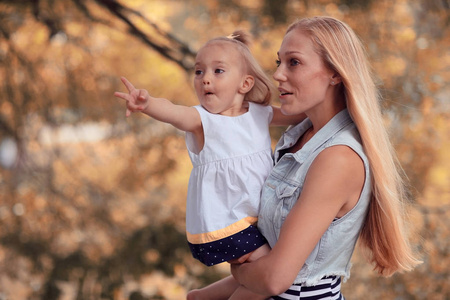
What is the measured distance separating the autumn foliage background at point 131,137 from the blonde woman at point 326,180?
258 cm

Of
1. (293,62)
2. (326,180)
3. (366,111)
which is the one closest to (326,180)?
(326,180)

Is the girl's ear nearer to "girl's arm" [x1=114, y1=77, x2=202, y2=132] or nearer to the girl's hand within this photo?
"girl's arm" [x1=114, y1=77, x2=202, y2=132]

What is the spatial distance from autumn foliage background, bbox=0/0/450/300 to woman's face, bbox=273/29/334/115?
2.58m

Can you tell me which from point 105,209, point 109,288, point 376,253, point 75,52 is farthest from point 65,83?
point 376,253

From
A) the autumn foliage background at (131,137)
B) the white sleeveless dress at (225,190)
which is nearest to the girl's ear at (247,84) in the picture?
the white sleeveless dress at (225,190)

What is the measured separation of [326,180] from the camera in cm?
134

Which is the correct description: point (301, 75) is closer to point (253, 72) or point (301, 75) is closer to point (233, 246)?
point (253, 72)

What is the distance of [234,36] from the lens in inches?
67.9

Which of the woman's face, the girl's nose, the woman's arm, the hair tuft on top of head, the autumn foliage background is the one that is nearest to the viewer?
the woman's arm

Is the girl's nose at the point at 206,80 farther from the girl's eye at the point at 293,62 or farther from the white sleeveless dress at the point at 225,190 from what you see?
the girl's eye at the point at 293,62

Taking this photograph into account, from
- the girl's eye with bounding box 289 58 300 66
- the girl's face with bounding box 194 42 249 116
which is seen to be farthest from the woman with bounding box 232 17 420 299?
the girl's face with bounding box 194 42 249 116

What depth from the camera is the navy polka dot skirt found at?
58.4 inches

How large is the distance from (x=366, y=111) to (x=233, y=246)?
47 centimetres

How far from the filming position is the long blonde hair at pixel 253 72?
1673 millimetres
